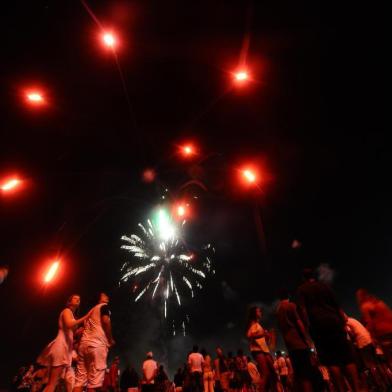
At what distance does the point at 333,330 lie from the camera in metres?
4.01

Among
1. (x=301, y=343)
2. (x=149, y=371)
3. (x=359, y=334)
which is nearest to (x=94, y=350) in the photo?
(x=301, y=343)

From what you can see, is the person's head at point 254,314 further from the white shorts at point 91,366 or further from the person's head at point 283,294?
the white shorts at point 91,366

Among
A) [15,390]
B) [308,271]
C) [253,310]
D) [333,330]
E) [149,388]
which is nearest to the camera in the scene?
[333,330]

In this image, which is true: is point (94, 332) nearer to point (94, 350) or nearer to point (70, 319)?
point (94, 350)

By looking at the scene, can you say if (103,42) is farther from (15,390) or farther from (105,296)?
(15,390)

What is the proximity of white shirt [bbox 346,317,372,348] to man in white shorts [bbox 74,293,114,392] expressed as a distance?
5.95 meters

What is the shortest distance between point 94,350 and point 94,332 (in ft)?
1.03

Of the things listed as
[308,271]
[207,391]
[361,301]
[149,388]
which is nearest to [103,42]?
[308,271]

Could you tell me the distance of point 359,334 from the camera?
6602mm

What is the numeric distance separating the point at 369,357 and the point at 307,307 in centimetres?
402

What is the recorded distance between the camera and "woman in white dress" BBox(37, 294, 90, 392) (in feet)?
16.4

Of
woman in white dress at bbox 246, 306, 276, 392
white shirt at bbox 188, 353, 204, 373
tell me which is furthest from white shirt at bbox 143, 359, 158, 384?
woman in white dress at bbox 246, 306, 276, 392

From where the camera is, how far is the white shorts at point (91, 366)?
4.71 metres

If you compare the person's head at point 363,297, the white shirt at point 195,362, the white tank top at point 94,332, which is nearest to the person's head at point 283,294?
the person's head at point 363,297
